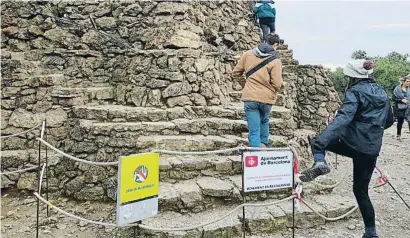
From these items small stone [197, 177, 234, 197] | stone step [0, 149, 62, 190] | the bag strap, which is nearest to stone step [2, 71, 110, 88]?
stone step [0, 149, 62, 190]

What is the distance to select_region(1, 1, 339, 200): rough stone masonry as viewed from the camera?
561cm

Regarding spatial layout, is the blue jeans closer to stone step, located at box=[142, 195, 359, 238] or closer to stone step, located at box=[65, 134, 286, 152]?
stone step, located at box=[65, 134, 286, 152]

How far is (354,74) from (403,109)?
6.61 meters

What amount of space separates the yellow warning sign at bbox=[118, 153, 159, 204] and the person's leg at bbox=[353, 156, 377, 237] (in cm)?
199

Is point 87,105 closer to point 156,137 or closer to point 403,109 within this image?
point 156,137

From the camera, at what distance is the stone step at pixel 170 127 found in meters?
5.49

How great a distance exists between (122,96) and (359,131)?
4.00m

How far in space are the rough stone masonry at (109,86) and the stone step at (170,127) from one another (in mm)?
15

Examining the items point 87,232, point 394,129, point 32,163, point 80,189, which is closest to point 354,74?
point 87,232

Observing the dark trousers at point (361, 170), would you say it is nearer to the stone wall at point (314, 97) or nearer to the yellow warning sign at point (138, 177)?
the yellow warning sign at point (138, 177)

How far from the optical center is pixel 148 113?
5789 millimetres

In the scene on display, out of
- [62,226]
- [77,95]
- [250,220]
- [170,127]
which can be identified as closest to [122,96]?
[77,95]

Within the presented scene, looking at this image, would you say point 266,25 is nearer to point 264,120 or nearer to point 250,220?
point 264,120

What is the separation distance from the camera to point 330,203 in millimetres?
5059
